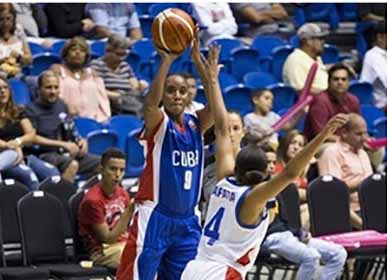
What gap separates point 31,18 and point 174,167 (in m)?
6.20

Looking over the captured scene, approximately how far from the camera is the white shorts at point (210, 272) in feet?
24.9

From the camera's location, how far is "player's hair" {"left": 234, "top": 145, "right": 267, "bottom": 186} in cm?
734

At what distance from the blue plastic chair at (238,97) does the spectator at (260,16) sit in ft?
8.46

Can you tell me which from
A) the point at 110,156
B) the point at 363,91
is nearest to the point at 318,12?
the point at 363,91

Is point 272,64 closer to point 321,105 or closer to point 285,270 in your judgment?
point 321,105

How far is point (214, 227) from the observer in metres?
7.59

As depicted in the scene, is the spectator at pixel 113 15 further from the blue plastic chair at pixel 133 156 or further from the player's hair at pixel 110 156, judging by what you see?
the player's hair at pixel 110 156

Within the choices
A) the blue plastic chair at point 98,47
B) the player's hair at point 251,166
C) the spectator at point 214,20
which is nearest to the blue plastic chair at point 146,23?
the spectator at point 214,20

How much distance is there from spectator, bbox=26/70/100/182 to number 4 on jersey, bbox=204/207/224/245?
452 cm

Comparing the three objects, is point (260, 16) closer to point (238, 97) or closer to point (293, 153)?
point (238, 97)

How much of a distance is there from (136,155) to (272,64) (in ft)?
9.55

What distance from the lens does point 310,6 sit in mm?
17078

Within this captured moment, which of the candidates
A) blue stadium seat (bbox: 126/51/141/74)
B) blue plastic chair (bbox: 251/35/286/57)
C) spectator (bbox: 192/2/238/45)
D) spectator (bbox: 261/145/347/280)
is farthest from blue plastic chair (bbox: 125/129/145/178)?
blue plastic chair (bbox: 251/35/286/57)

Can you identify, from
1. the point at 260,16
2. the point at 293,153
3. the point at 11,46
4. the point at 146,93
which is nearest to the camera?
the point at 146,93
